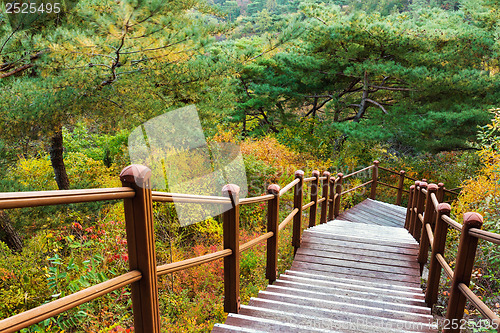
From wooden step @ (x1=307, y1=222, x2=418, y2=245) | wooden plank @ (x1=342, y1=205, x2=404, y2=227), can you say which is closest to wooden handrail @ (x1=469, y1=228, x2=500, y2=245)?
wooden step @ (x1=307, y1=222, x2=418, y2=245)

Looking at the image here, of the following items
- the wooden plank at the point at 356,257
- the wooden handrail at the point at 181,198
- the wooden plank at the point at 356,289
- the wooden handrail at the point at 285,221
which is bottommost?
the wooden plank at the point at 356,257

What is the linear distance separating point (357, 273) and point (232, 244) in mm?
2278

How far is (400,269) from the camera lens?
3.93 meters

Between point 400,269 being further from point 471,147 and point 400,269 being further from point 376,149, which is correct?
point 376,149

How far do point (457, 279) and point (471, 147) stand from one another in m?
10.2

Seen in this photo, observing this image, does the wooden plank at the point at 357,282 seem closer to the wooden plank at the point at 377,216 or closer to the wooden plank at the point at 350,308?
the wooden plank at the point at 350,308

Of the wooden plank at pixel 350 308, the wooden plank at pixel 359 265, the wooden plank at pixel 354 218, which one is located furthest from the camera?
the wooden plank at pixel 354 218

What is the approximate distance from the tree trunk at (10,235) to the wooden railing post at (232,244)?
17.6ft

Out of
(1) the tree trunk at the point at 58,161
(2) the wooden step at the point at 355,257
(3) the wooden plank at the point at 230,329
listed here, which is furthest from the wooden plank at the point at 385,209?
(1) the tree trunk at the point at 58,161

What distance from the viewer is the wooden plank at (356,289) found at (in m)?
3.19

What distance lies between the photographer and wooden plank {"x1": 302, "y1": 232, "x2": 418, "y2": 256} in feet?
14.1

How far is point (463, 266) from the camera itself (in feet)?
6.64

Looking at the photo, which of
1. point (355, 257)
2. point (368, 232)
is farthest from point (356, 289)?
point (368, 232)

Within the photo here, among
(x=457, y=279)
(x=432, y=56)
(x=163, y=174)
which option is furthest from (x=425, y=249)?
(x=432, y=56)
